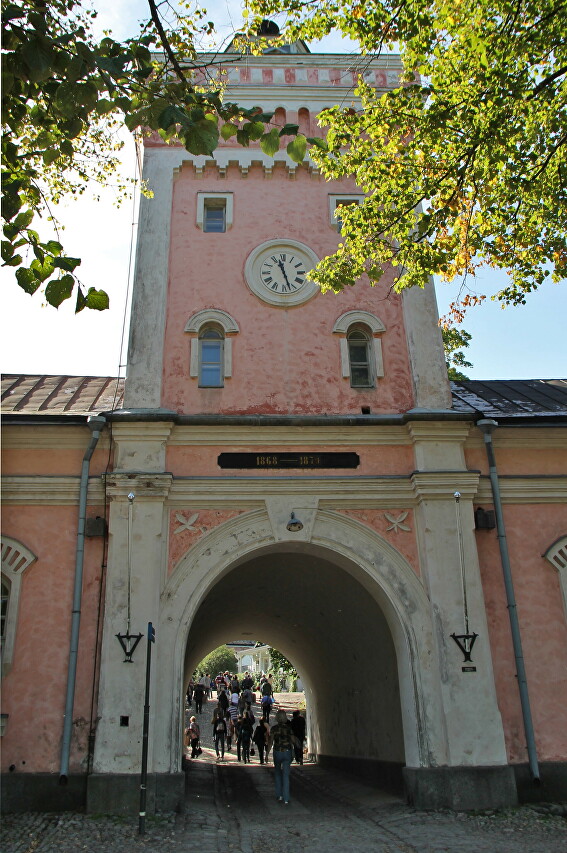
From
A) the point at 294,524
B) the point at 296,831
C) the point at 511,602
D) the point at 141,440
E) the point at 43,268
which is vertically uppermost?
the point at 141,440

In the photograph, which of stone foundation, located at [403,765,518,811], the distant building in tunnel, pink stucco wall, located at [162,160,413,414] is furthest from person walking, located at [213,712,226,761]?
pink stucco wall, located at [162,160,413,414]

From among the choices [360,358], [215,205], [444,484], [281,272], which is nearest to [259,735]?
[444,484]

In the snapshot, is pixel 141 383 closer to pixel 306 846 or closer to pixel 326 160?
pixel 326 160

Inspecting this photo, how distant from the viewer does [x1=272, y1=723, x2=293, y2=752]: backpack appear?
469 inches

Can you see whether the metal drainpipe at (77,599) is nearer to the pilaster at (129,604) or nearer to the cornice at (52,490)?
the cornice at (52,490)

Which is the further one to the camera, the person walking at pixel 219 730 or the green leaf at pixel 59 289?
the person walking at pixel 219 730

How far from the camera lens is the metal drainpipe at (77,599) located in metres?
9.98

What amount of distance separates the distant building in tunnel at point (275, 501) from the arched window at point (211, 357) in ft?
0.14

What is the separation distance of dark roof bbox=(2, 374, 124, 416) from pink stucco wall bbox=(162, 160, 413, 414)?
147 cm

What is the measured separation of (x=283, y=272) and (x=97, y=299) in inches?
308

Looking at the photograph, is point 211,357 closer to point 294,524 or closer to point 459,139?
point 294,524

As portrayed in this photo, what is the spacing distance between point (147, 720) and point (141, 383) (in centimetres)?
547

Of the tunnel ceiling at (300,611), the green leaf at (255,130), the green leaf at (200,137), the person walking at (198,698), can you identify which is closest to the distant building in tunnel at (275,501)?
the tunnel ceiling at (300,611)

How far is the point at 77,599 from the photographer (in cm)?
1074
